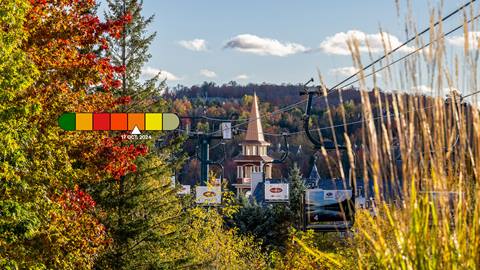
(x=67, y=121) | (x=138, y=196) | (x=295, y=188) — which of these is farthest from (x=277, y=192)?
(x=67, y=121)

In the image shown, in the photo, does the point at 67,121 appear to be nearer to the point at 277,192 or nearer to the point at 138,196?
the point at 138,196

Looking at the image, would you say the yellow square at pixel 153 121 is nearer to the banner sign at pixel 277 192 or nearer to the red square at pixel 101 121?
the red square at pixel 101 121

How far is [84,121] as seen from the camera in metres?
15.1

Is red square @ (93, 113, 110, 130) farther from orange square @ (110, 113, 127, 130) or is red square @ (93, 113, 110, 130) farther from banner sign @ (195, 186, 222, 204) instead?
banner sign @ (195, 186, 222, 204)

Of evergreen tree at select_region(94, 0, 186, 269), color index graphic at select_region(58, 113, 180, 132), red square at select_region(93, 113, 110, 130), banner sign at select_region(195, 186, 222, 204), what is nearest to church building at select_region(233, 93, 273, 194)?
banner sign at select_region(195, 186, 222, 204)

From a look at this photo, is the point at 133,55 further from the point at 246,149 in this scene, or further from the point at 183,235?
the point at 246,149

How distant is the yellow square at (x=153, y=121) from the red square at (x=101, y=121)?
10.3 ft

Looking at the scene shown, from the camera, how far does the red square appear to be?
616 inches

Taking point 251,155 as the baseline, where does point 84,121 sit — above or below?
above

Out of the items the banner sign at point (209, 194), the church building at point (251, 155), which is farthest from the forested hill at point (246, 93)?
the banner sign at point (209, 194)

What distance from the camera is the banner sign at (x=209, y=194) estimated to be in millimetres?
36469

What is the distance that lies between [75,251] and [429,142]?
11.3 meters

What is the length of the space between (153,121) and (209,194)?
15.0 metres

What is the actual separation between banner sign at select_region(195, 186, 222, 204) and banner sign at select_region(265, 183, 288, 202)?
8.17ft
